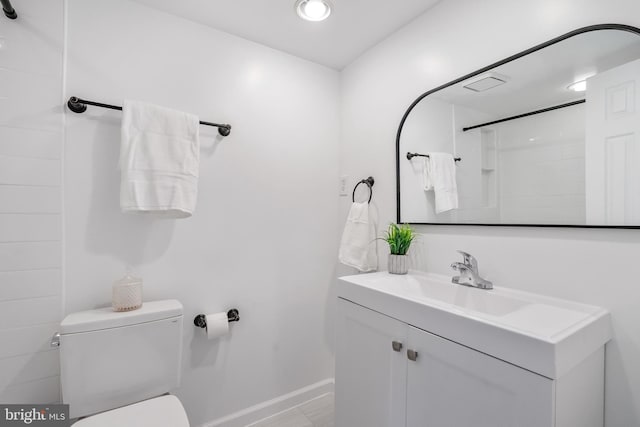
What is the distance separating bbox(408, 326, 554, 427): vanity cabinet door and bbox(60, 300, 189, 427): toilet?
86cm

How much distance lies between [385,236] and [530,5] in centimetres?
122

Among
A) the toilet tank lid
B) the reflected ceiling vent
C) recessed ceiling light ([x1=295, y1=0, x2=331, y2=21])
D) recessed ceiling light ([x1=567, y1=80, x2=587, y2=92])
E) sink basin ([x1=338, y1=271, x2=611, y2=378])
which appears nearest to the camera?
sink basin ([x1=338, y1=271, x2=611, y2=378])

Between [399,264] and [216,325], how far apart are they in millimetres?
1003

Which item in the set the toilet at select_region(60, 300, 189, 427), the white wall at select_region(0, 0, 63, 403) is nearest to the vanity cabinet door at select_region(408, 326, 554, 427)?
the toilet at select_region(60, 300, 189, 427)

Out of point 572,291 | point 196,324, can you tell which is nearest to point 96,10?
point 196,324

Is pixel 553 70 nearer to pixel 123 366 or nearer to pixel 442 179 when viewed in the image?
pixel 442 179

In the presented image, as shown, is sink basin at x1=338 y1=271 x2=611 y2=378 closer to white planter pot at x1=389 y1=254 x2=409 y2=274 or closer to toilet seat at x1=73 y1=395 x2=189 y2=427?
white planter pot at x1=389 y1=254 x2=409 y2=274

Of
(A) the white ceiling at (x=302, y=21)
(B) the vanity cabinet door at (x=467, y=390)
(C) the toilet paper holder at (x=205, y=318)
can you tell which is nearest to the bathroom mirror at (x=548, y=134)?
(A) the white ceiling at (x=302, y=21)

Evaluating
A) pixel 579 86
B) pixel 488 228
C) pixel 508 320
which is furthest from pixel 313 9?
pixel 508 320

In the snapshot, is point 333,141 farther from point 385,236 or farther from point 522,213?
point 522,213

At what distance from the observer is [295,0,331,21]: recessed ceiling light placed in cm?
146

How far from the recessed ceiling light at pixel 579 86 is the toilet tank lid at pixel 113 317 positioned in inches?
71.6

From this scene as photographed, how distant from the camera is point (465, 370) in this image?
933 millimetres

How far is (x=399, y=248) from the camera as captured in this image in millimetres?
1590
